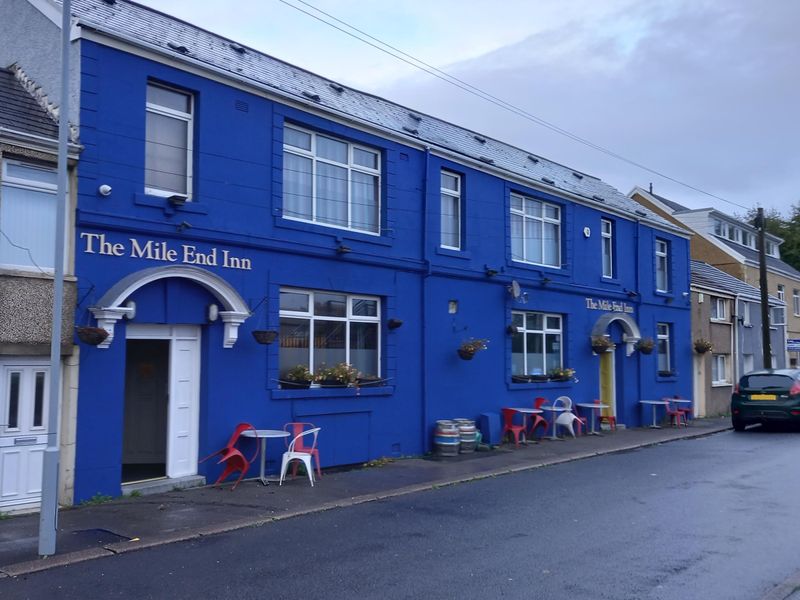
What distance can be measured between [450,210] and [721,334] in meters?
16.4

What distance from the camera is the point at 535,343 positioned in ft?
65.6

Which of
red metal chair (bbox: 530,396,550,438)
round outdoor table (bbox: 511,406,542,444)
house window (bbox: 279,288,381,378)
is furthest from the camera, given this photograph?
red metal chair (bbox: 530,396,550,438)

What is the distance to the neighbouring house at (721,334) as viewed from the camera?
27.6 meters

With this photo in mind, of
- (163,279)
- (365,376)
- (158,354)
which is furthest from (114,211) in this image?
(365,376)

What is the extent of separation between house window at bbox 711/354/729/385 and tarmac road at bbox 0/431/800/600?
56.9ft

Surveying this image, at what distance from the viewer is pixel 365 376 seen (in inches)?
583

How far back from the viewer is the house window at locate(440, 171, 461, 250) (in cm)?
1722

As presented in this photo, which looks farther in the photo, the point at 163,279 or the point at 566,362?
the point at 566,362

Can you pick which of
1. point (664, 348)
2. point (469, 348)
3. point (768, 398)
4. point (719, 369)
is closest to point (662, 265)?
point (664, 348)

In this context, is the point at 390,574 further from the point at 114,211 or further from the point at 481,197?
the point at 481,197

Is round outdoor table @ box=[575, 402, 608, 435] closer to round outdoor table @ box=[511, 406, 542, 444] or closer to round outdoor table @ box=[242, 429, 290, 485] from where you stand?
round outdoor table @ box=[511, 406, 542, 444]

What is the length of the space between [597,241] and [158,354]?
13.3 metres

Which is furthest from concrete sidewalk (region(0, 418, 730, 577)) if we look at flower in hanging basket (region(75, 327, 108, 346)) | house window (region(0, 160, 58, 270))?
house window (region(0, 160, 58, 270))

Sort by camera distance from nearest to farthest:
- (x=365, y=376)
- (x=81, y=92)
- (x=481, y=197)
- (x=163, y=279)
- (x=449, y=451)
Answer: (x=81, y=92) < (x=163, y=279) < (x=365, y=376) < (x=449, y=451) < (x=481, y=197)
